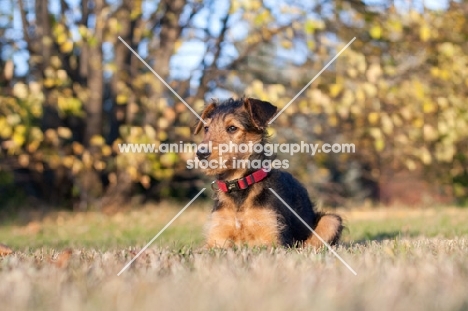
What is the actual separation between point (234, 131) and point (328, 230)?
1226 mm

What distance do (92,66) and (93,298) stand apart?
8.76m

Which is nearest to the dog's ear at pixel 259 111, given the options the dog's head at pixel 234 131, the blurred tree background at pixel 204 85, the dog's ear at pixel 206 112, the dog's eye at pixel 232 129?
the dog's head at pixel 234 131

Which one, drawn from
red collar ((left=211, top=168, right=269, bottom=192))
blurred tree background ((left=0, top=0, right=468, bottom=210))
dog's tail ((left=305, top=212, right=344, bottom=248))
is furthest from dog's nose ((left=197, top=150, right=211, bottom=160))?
blurred tree background ((left=0, top=0, right=468, bottom=210))

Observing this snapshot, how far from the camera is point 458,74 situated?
437 inches

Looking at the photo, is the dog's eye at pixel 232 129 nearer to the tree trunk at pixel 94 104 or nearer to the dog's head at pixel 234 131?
the dog's head at pixel 234 131

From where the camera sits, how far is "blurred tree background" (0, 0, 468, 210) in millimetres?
9703

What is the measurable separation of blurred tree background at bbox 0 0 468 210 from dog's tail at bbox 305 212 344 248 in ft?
12.5

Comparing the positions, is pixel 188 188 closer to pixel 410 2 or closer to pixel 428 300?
pixel 410 2

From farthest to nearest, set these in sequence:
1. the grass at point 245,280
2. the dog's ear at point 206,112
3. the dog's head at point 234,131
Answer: the dog's ear at point 206,112 < the dog's head at point 234,131 < the grass at point 245,280

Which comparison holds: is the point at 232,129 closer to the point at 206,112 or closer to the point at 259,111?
the point at 259,111

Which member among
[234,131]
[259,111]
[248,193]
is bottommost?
[248,193]

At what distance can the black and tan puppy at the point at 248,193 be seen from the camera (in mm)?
4812

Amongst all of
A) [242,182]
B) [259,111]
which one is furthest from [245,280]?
[259,111]

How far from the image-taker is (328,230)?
208 inches
